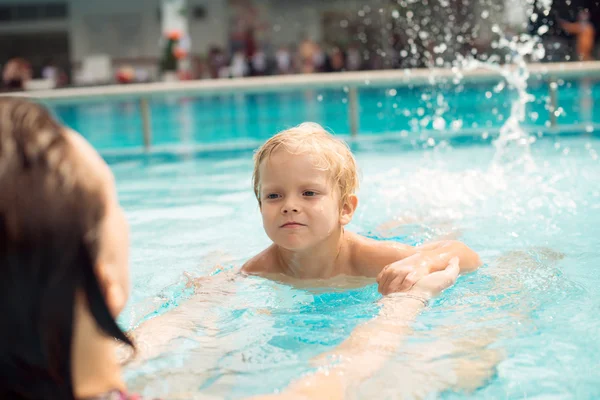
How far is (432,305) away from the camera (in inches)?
96.0

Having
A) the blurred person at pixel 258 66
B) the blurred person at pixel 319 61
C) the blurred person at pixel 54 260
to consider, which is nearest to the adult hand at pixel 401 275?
the blurred person at pixel 54 260

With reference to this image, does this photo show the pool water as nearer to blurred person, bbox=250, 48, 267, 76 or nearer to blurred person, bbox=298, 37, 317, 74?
blurred person, bbox=298, 37, 317, 74

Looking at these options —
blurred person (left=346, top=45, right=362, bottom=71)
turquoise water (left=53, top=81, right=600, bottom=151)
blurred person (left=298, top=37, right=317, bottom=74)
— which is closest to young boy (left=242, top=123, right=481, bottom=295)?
turquoise water (left=53, top=81, right=600, bottom=151)

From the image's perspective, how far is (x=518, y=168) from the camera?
5555mm

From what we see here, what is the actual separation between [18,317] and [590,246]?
9.04 ft

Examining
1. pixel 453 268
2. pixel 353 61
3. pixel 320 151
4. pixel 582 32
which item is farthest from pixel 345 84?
pixel 353 61

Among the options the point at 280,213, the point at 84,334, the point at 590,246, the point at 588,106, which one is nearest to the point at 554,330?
the point at 280,213

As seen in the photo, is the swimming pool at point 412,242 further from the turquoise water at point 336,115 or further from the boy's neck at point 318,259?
the turquoise water at point 336,115

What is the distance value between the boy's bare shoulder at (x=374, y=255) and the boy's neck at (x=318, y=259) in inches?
1.9

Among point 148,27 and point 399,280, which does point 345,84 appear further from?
point 148,27

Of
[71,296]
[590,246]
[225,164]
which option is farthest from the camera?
[225,164]

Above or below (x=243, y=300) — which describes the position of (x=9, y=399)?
above

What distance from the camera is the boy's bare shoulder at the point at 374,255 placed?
9.36ft

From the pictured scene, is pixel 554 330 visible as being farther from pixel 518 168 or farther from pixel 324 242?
pixel 518 168
